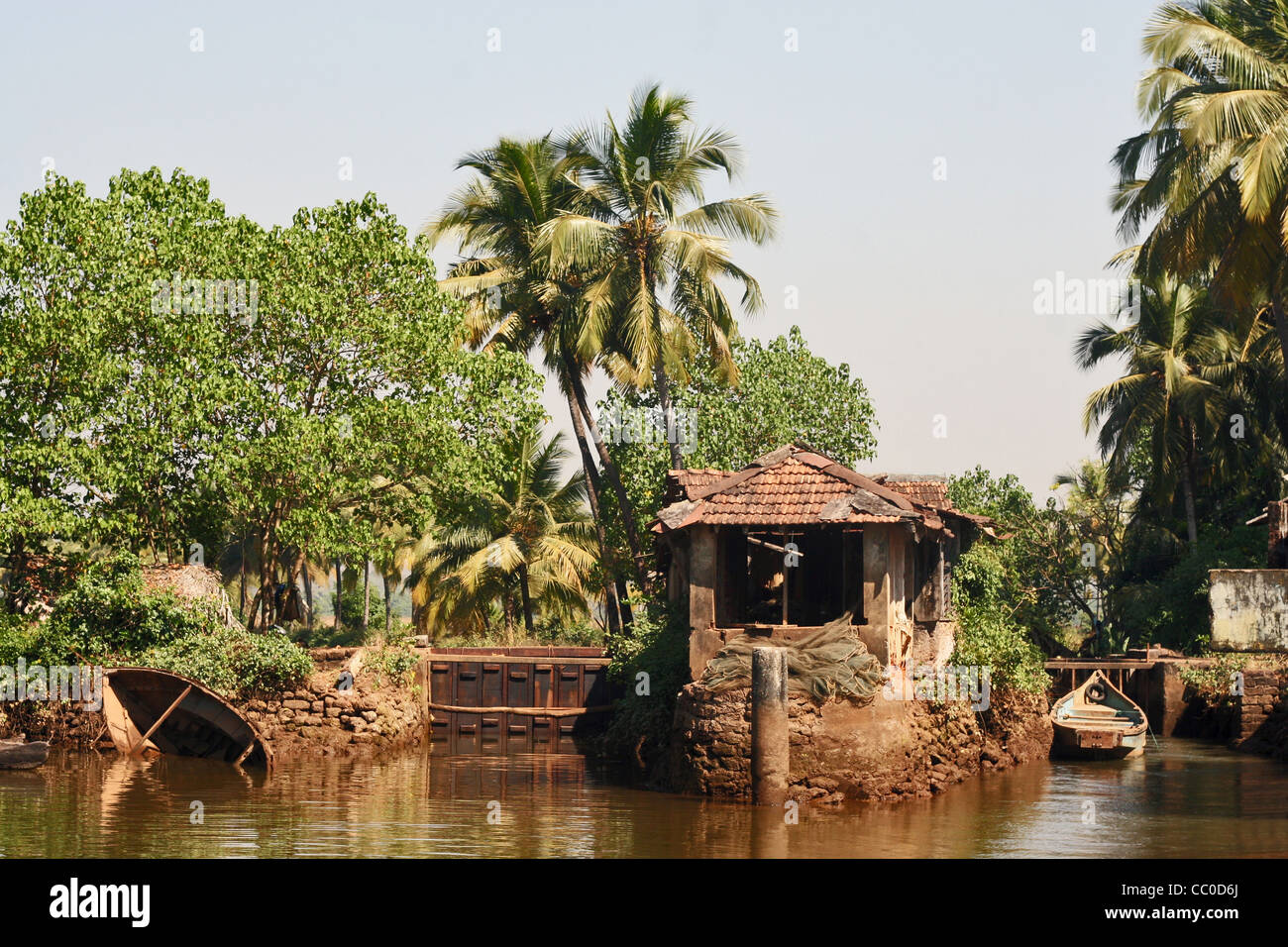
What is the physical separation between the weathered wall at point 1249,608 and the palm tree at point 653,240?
1735cm

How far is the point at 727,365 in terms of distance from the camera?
3938cm

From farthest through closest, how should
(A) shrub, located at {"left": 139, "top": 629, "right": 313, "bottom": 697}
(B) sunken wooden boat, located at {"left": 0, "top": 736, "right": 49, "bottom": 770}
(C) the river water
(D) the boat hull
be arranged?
(D) the boat hull
(A) shrub, located at {"left": 139, "top": 629, "right": 313, "bottom": 697}
(B) sunken wooden boat, located at {"left": 0, "top": 736, "right": 49, "bottom": 770}
(C) the river water

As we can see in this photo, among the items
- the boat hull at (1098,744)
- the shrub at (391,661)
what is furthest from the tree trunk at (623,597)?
the boat hull at (1098,744)

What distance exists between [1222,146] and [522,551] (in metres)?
23.1

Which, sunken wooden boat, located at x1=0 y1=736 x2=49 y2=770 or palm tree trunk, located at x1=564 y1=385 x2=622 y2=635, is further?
palm tree trunk, located at x1=564 y1=385 x2=622 y2=635

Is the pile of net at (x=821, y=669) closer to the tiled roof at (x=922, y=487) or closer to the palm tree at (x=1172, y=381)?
the tiled roof at (x=922, y=487)

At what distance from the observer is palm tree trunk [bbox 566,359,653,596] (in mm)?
39281

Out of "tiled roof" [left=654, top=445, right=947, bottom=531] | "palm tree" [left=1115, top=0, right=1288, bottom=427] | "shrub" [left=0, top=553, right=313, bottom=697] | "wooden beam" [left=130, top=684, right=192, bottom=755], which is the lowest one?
"wooden beam" [left=130, top=684, right=192, bottom=755]

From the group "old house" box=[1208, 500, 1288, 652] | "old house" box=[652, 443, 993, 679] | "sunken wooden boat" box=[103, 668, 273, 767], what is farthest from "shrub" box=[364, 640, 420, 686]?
"old house" box=[1208, 500, 1288, 652]

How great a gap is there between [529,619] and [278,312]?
16071 mm

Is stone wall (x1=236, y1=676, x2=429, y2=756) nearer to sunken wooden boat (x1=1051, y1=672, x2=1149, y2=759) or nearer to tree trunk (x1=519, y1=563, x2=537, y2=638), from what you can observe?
tree trunk (x1=519, y1=563, x2=537, y2=638)

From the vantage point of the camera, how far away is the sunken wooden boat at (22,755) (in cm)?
2742

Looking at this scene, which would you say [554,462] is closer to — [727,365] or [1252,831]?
[727,365]

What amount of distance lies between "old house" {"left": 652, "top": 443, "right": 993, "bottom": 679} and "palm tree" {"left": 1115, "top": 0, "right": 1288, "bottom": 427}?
750 centimetres
